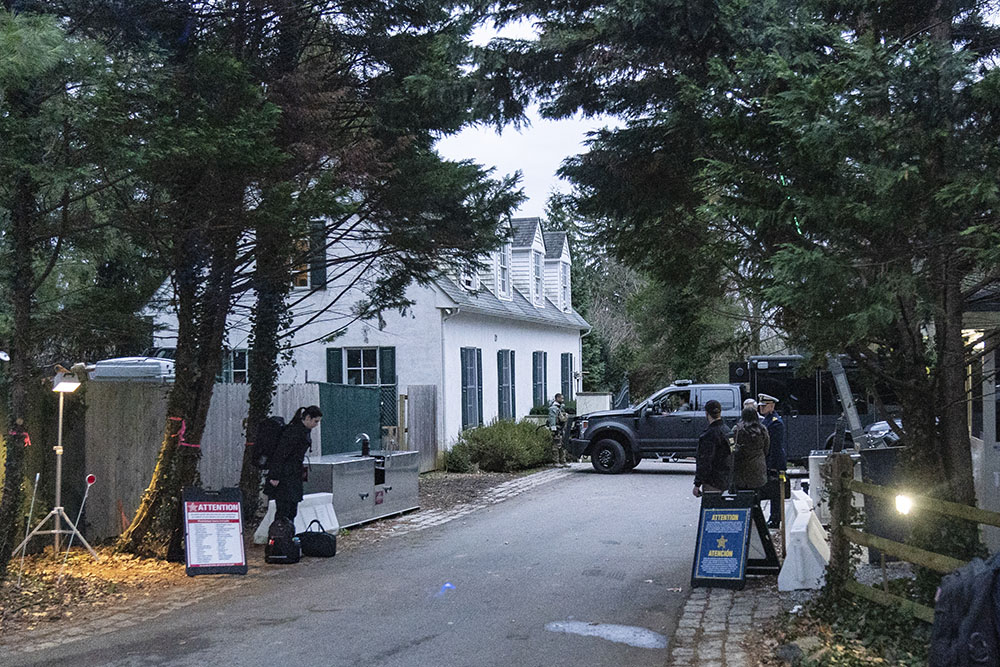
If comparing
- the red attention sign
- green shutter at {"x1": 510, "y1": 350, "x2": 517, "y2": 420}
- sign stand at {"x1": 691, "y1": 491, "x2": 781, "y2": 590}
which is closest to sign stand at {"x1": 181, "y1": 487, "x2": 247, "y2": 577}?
the red attention sign

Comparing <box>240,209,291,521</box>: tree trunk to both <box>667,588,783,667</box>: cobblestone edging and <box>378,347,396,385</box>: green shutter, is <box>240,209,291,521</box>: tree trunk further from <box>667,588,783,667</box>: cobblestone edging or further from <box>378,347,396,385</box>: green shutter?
<box>378,347,396,385</box>: green shutter

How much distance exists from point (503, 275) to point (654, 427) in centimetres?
873

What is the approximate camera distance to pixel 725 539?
33.5 feet

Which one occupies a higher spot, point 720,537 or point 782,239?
point 782,239

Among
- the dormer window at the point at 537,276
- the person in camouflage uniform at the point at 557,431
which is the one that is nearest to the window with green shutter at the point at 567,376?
the dormer window at the point at 537,276

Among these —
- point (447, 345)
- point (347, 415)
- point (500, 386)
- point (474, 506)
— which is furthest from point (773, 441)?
point (500, 386)

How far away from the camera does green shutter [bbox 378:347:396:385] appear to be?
24.5 metres

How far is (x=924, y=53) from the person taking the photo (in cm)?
692

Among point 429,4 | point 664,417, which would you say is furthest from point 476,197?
point 664,417

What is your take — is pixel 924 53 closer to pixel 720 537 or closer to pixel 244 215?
pixel 720 537

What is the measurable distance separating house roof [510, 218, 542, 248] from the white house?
0.06m

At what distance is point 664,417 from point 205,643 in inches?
632

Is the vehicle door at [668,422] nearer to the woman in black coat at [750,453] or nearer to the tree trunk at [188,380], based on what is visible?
the woman in black coat at [750,453]

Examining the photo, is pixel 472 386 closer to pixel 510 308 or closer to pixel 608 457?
pixel 510 308
